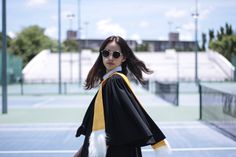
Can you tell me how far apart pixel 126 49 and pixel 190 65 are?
72.0 meters

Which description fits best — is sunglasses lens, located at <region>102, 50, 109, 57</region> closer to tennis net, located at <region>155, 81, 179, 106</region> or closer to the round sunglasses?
the round sunglasses

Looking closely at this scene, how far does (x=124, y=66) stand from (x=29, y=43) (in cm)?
9315

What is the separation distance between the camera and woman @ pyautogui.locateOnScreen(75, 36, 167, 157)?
11.2 ft

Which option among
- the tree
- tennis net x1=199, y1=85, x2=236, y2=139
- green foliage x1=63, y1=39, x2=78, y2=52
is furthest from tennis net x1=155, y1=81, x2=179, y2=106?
green foliage x1=63, y1=39, x2=78, y2=52

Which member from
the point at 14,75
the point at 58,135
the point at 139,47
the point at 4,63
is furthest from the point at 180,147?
the point at 139,47

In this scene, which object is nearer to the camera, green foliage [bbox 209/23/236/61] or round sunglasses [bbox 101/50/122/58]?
round sunglasses [bbox 101/50/122/58]

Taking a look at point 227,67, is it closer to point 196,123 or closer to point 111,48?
point 196,123

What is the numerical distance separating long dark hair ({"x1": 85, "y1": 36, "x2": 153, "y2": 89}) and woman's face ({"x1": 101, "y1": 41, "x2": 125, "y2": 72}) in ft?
0.13

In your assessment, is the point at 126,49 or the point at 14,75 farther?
the point at 14,75

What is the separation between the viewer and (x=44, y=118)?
16469 mm

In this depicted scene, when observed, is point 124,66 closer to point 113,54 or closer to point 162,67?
point 113,54

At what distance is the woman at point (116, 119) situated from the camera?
341 centimetres

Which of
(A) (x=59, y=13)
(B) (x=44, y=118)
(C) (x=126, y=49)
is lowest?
(B) (x=44, y=118)

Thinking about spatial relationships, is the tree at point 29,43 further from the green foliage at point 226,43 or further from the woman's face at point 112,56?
the woman's face at point 112,56
